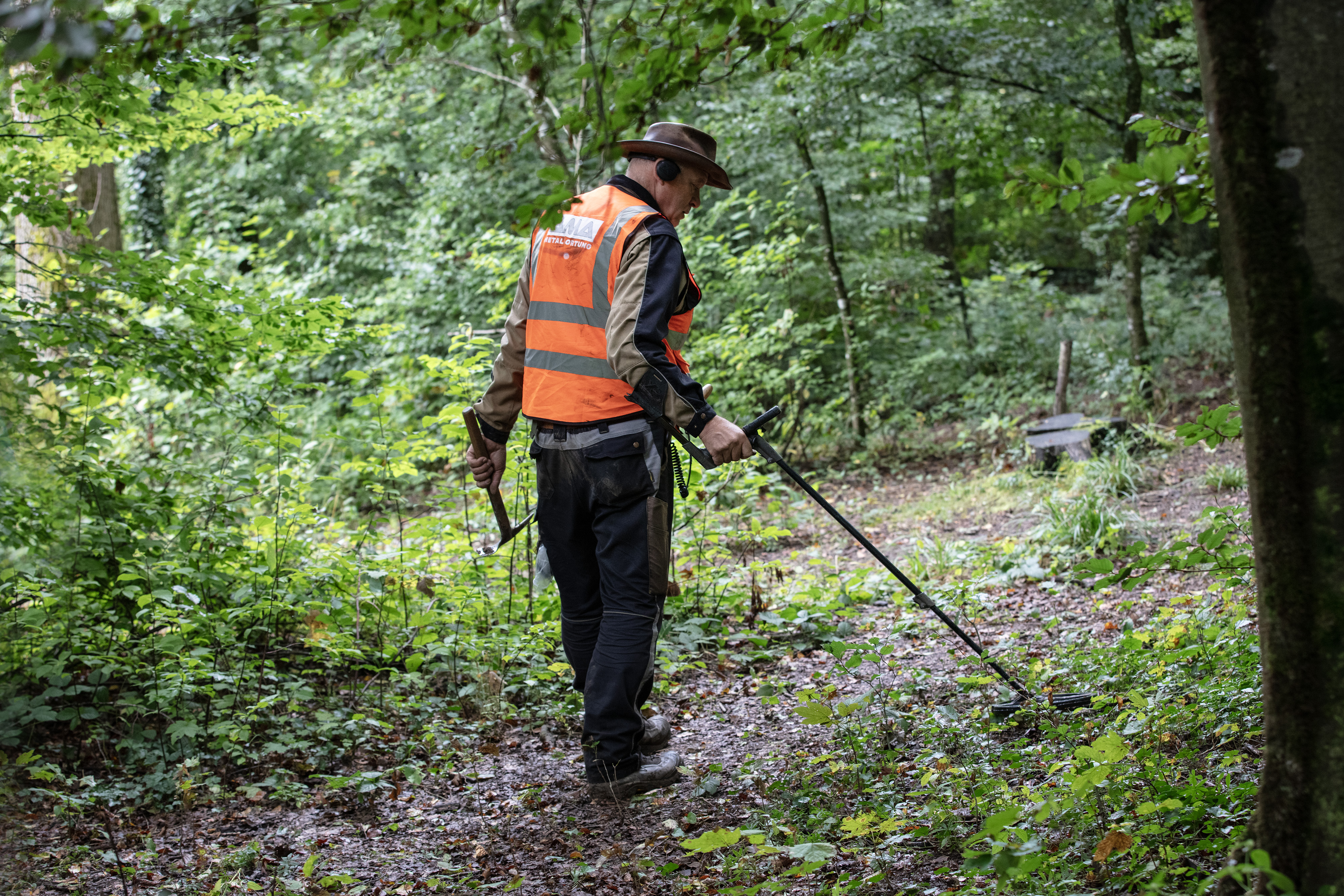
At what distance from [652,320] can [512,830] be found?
71.2 inches

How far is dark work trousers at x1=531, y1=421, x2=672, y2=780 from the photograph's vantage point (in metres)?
3.29

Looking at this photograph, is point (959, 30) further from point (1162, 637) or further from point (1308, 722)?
point (1308, 722)

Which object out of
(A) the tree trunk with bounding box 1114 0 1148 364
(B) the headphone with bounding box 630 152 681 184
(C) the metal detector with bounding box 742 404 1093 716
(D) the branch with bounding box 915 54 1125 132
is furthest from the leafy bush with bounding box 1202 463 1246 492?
(B) the headphone with bounding box 630 152 681 184

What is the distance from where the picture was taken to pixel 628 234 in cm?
321

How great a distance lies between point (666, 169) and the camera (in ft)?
11.3

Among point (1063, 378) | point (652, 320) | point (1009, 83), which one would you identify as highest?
point (1009, 83)

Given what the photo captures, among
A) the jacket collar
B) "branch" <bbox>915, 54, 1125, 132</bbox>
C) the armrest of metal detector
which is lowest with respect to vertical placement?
the armrest of metal detector

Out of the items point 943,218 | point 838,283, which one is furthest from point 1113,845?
point 943,218

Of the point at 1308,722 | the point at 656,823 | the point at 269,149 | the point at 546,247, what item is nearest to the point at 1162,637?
the point at 656,823

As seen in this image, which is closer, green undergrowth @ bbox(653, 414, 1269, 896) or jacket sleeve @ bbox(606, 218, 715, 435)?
green undergrowth @ bbox(653, 414, 1269, 896)

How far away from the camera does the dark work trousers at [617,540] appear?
3.29 m

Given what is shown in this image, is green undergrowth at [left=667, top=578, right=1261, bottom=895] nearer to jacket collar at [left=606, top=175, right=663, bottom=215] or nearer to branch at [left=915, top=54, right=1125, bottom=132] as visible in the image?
jacket collar at [left=606, top=175, right=663, bottom=215]

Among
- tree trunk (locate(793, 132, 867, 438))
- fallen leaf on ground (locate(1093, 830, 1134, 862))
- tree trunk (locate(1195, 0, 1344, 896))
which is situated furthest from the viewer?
tree trunk (locate(793, 132, 867, 438))

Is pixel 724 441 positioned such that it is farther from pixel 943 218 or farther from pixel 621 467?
pixel 943 218
